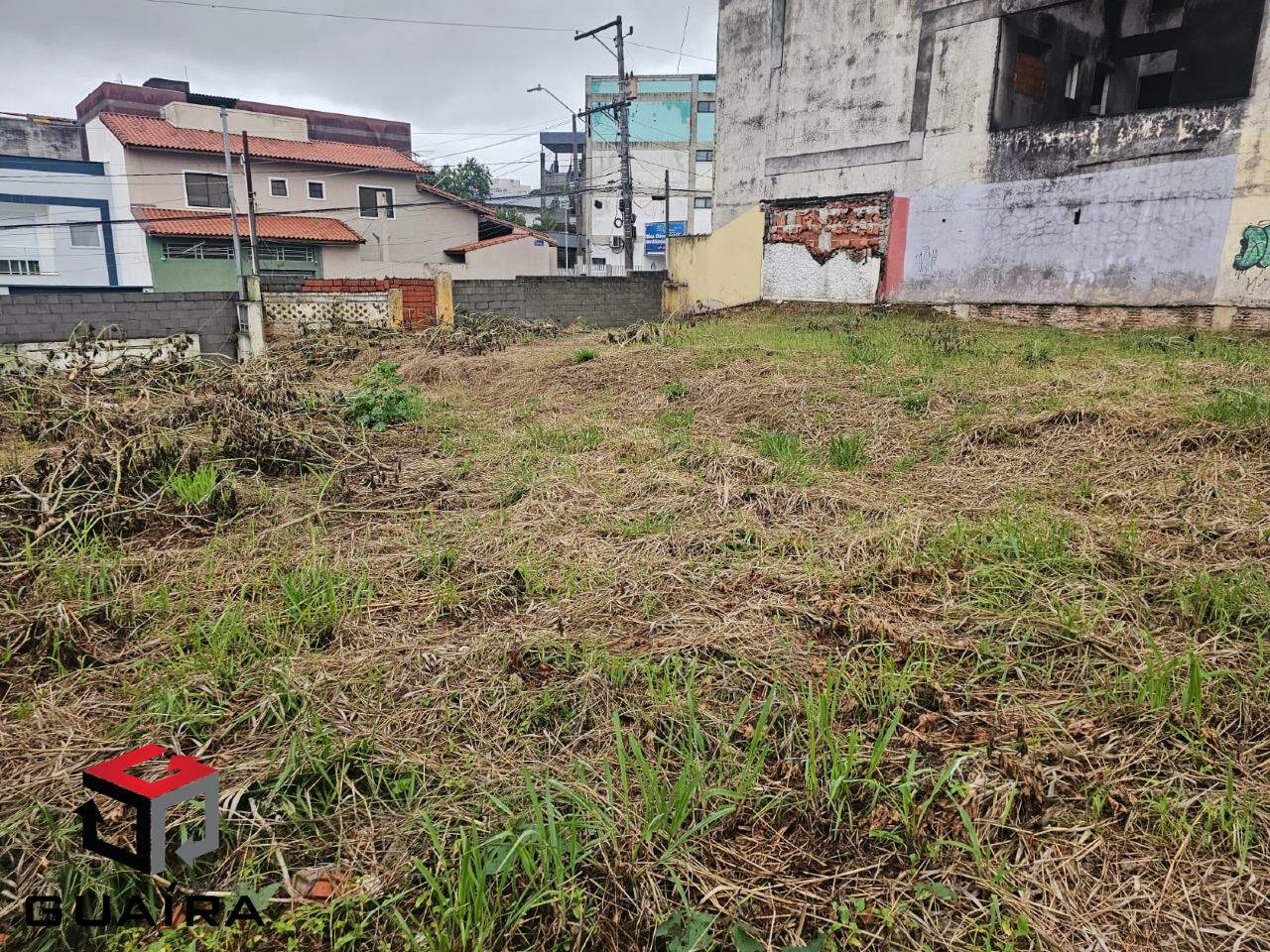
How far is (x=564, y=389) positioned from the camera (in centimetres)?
747

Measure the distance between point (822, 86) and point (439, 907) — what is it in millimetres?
17333

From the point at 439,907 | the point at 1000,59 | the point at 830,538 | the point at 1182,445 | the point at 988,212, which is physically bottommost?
the point at 439,907

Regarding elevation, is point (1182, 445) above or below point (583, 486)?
above

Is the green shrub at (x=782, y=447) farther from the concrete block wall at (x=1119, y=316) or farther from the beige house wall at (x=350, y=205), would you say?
the beige house wall at (x=350, y=205)

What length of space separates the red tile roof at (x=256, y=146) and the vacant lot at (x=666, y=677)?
25797mm

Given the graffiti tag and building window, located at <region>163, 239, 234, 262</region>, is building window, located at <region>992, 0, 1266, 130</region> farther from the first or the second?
building window, located at <region>163, 239, 234, 262</region>

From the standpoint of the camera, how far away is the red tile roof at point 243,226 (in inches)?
923

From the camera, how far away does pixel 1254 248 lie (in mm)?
10141

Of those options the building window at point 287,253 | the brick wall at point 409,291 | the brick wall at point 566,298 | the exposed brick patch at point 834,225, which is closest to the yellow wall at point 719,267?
the exposed brick patch at point 834,225

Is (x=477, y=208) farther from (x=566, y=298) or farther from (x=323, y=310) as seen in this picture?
(x=323, y=310)

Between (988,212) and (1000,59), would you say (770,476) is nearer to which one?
(988,212)

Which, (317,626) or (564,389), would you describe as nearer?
(317,626)

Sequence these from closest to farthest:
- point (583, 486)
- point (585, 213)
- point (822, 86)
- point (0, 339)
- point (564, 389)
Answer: point (583, 486) < point (564, 389) < point (0, 339) < point (822, 86) < point (585, 213)

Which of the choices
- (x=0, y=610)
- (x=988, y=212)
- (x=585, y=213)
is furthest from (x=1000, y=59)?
(x=585, y=213)
